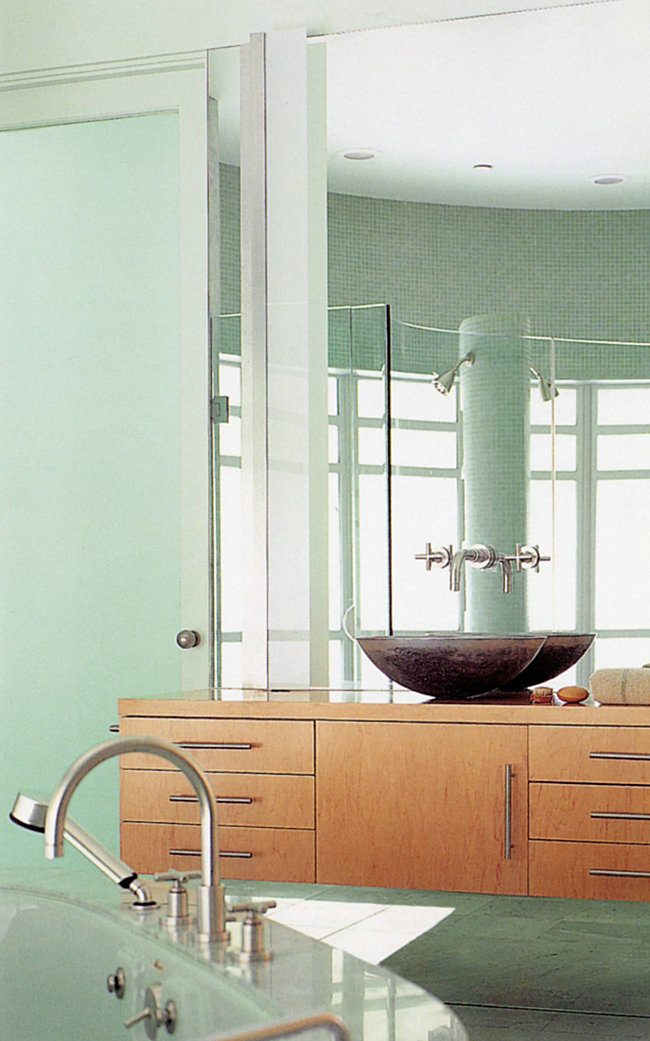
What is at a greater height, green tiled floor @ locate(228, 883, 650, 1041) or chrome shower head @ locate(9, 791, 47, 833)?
chrome shower head @ locate(9, 791, 47, 833)

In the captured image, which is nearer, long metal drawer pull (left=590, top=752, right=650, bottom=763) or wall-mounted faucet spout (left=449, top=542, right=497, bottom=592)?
long metal drawer pull (left=590, top=752, right=650, bottom=763)

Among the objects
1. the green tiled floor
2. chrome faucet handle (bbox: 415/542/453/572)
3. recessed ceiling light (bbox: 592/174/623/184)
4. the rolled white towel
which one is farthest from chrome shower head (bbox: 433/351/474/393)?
the green tiled floor

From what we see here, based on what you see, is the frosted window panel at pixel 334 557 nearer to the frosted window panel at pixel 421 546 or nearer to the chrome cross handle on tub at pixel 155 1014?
the frosted window panel at pixel 421 546

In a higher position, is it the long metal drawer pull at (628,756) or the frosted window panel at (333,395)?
the frosted window panel at (333,395)

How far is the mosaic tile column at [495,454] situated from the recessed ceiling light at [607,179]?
1.16ft

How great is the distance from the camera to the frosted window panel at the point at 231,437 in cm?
327

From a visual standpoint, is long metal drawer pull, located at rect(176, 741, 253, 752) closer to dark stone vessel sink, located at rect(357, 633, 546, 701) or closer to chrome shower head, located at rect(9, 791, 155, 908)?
dark stone vessel sink, located at rect(357, 633, 546, 701)

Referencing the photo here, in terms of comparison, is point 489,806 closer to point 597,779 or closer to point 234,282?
point 597,779

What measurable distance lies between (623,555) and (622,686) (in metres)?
0.32

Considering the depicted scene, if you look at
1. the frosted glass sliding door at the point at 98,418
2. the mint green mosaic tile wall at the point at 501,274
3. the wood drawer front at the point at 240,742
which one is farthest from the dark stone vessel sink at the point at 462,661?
the frosted glass sliding door at the point at 98,418

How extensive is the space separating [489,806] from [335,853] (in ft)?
1.15

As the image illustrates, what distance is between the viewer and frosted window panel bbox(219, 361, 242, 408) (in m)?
3.28

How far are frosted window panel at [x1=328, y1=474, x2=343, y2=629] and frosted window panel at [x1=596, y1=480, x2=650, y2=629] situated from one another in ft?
2.01

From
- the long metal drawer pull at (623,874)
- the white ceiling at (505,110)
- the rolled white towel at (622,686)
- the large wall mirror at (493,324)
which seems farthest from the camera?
the white ceiling at (505,110)
